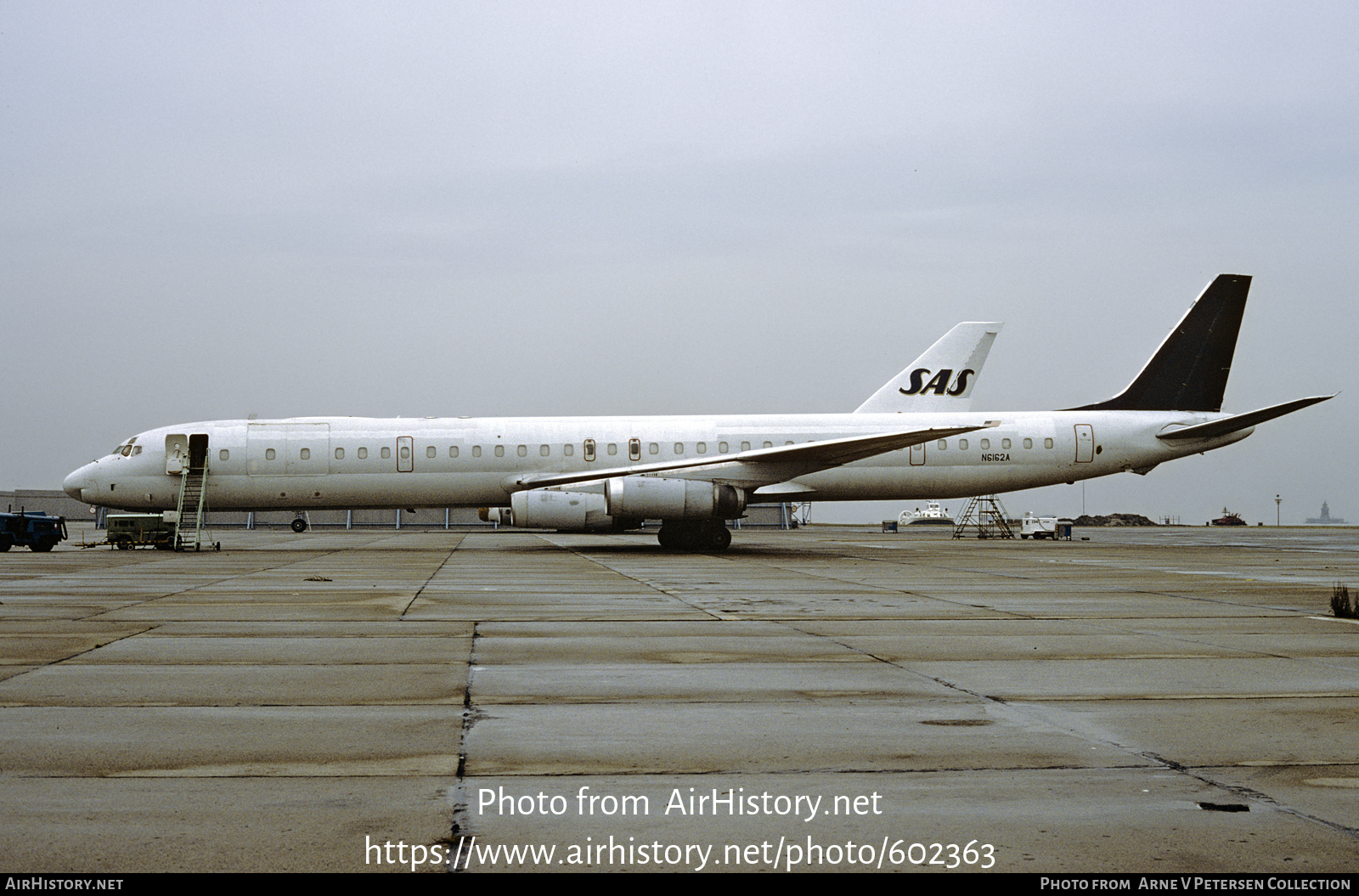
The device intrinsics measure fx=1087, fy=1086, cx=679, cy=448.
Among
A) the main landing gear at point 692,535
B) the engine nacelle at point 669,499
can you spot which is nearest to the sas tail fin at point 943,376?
the main landing gear at point 692,535

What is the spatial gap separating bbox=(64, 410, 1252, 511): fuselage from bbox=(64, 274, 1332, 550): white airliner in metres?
0.04

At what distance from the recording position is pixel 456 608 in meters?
12.8

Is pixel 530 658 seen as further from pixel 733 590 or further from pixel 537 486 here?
pixel 537 486

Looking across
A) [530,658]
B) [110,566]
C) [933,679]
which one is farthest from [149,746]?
[110,566]

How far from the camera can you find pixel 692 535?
2702cm

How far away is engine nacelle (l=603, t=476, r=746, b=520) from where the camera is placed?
24.2 m

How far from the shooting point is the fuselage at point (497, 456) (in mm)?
26422

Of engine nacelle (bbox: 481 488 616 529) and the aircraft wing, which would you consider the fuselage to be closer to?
the aircraft wing

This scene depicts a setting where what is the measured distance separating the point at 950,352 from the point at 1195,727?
31.4m

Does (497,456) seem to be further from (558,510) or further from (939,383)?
(939,383)

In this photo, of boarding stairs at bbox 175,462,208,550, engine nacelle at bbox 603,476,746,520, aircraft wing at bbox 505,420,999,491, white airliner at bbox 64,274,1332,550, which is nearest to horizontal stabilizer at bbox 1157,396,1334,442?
white airliner at bbox 64,274,1332,550

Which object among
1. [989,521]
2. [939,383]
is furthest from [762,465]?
[989,521]

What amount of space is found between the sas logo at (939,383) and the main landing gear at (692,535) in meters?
11.4

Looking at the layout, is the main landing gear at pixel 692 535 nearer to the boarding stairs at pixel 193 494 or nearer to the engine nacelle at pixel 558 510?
the engine nacelle at pixel 558 510
